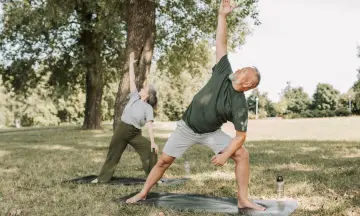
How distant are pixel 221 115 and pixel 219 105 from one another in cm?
15

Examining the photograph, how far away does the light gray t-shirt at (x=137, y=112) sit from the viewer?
25.2 ft

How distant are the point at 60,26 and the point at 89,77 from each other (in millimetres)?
3788

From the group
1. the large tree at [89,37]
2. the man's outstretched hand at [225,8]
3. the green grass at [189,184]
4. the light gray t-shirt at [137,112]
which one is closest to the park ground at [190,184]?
the green grass at [189,184]

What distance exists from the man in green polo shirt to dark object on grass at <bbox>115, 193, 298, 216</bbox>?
0.60 feet

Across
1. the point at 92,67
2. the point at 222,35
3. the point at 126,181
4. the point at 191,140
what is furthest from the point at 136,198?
the point at 92,67

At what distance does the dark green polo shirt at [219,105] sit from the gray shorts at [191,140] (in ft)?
0.35

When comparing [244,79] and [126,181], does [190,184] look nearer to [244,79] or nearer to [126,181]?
[126,181]

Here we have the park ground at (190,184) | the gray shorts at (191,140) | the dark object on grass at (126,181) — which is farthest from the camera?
the dark object on grass at (126,181)

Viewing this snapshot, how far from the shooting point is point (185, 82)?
218 ft

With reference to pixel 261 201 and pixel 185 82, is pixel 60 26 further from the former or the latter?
pixel 185 82

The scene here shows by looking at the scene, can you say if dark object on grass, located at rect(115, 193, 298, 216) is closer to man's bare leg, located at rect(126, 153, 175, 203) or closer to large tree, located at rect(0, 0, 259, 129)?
man's bare leg, located at rect(126, 153, 175, 203)

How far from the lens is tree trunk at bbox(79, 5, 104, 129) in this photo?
26.2 metres

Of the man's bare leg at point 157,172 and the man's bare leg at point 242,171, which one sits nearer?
the man's bare leg at point 242,171

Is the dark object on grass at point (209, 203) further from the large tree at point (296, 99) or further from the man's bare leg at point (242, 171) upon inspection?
the large tree at point (296, 99)
